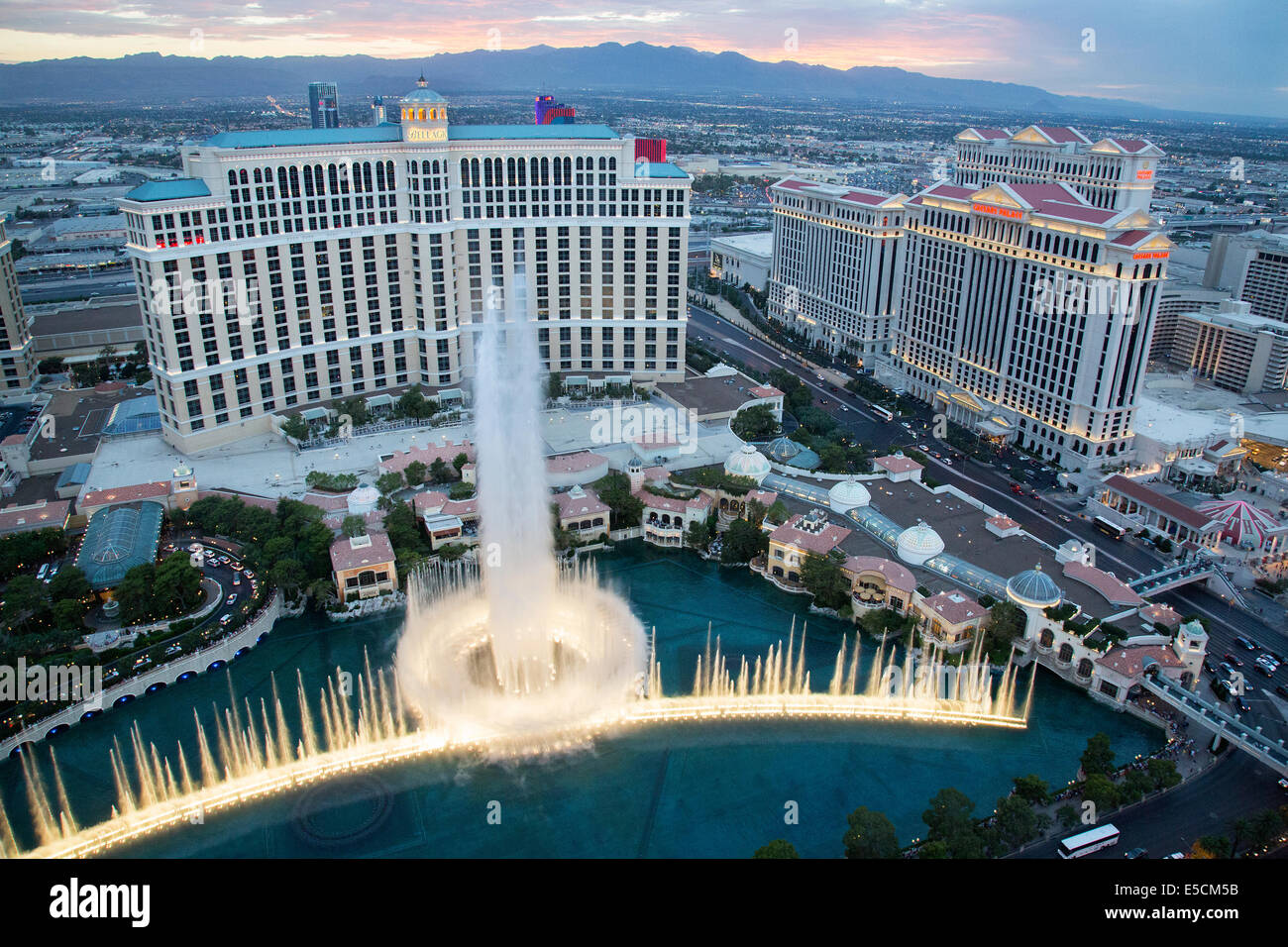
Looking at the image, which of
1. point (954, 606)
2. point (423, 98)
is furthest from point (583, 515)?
point (423, 98)

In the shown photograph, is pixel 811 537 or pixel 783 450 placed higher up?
pixel 783 450

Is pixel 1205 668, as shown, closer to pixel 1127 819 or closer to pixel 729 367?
pixel 1127 819

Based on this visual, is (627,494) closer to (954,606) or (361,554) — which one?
(361,554)

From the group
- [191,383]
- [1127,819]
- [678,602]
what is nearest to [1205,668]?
[1127,819]

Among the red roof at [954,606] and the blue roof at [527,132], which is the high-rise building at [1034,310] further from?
the blue roof at [527,132]

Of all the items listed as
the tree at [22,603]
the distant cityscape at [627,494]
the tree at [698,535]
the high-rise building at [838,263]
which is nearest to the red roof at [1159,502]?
the distant cityscape at [627,494]

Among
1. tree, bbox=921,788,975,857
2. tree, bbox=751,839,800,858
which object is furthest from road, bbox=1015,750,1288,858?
tree, bbox=751,839,800,858
